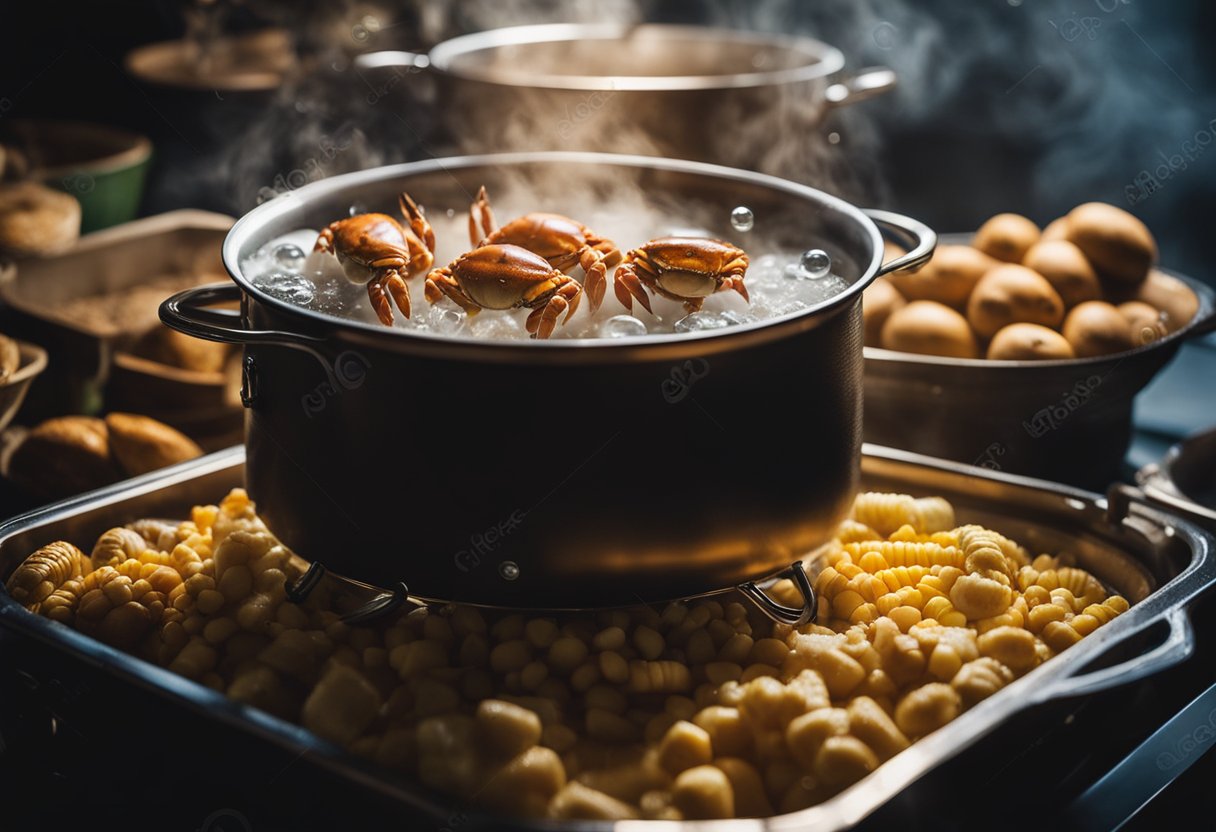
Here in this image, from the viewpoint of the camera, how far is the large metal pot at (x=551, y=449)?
95cm

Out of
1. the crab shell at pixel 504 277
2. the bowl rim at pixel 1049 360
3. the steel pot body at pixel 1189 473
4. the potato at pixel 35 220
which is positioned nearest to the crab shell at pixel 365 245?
the crab shell at pixel 504 277

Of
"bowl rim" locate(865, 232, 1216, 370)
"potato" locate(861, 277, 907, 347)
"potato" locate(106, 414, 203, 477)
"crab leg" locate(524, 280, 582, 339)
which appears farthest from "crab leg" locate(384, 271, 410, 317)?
"potato" locate(861, 277, 907, 347)

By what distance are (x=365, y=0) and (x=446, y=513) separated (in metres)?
2.56

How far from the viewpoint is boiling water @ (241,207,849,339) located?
3.72 feet

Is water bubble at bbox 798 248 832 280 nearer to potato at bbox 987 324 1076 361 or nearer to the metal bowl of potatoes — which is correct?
the metal bowl of potatoes

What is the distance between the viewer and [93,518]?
1.31 m

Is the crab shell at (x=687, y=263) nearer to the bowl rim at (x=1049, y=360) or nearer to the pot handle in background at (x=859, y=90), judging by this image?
the bowl rim at (x=1049, y=360)

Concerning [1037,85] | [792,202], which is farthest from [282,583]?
[1037,85]

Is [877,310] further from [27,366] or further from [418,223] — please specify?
[27,366]

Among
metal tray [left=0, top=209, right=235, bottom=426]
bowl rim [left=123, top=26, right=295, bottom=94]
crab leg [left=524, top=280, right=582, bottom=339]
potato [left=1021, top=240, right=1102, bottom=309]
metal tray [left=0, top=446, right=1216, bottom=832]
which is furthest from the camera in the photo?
bowl rim [left=123, top=26, right=295, bottom=94]

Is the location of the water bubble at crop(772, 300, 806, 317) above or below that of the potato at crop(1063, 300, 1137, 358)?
above

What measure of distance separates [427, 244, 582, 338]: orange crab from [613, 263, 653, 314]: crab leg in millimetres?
44

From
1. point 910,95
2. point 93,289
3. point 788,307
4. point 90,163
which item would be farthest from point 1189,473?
point 90,163

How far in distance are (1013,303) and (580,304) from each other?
0.76 m
